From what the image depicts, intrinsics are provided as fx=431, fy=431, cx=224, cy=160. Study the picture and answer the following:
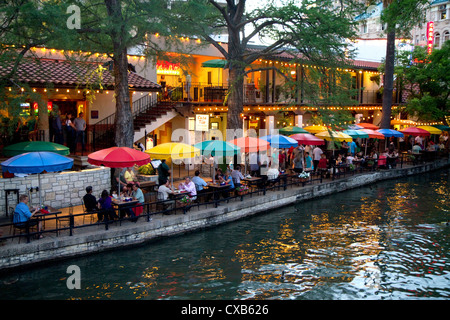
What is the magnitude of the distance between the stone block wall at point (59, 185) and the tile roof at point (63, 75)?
446 cm

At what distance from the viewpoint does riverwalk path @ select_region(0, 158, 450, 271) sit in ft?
37.1

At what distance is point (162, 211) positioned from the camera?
14.5 meters

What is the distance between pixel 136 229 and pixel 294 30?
12.6m

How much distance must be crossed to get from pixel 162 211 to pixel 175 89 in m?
13.4

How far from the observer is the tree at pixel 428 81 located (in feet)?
109

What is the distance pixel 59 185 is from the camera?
15.1 meters

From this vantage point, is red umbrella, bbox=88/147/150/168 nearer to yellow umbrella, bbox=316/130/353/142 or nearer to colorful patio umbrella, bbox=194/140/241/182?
colorful patio umbrella, bbox=194/140/241/182

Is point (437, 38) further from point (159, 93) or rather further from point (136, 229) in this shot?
point (136, 229)

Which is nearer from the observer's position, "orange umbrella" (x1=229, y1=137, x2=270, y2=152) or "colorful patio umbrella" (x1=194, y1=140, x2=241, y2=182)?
"colorful patio umbrella" (x1=194, y1=140, x2=241, y2=182)

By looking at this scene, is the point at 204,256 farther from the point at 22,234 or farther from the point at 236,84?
the point at 236,84

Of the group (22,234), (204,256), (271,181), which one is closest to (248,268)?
(204,256)

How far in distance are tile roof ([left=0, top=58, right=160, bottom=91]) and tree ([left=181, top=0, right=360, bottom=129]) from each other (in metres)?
4.30

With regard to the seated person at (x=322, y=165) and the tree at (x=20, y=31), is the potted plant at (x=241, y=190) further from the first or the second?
the tree at (x=20, y=31)

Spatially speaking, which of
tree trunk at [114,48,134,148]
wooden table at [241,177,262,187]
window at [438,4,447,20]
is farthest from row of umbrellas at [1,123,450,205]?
window at [438,4,447,20]
